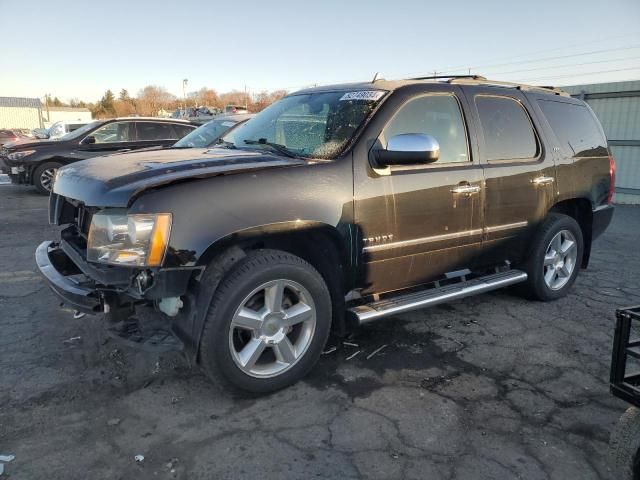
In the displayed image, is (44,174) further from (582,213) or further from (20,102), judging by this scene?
(20,102)

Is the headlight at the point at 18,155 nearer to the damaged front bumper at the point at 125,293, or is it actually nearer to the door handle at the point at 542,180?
the damaged front bumper at the point at 125,293

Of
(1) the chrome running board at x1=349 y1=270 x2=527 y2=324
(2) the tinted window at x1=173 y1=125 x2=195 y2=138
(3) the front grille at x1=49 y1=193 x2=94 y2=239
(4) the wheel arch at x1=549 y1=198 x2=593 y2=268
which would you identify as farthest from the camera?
(2) the tinted window at x1=173 y1=125 x2=195 y2=138

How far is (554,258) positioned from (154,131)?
913cm

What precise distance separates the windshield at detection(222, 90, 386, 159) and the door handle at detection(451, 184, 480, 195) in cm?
88

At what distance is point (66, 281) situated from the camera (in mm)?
3014

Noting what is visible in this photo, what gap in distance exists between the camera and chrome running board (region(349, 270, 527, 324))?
10.7ft

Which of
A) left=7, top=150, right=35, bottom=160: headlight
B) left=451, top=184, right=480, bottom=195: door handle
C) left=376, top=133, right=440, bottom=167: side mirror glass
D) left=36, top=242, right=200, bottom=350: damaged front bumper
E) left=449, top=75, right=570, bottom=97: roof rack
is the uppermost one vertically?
left=449, top=75, right=570, bottom=97: roof rack

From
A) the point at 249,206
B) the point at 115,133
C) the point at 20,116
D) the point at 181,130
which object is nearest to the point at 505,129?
the point at 249,206

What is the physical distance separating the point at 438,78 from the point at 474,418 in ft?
8.70

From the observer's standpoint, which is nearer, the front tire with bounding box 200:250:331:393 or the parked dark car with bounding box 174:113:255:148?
the front tire with bounding box 200:250:331:393

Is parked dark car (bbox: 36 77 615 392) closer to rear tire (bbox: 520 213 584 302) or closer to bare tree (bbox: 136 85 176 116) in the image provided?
rear tire (bbox: 520 213 584 302)

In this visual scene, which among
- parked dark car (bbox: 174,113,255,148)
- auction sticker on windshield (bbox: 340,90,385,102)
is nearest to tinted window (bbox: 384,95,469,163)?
auction sticker on windshield (bbox: 340,90,385,102)

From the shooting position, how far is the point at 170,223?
8.43ft

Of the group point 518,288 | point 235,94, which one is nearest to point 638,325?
point 518,288
